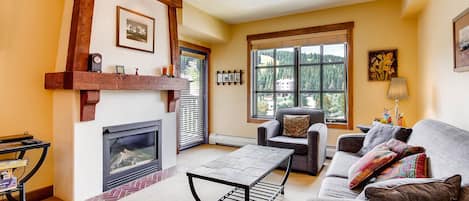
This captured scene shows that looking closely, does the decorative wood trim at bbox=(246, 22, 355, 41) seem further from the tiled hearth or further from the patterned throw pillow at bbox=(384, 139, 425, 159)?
the tiled hearth

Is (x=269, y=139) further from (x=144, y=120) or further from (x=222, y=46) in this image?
(x=222, y=46)

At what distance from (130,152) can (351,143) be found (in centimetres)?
281

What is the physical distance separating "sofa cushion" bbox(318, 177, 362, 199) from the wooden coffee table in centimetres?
49

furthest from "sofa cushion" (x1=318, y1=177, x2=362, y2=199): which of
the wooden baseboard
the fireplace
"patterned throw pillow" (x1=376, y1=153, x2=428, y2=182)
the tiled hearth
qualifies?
the wooden baseboard

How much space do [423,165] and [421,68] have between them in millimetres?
2666

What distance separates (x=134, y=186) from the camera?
3.06 m

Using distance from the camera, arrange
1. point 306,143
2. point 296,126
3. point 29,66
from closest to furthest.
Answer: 1. point 29,66
2. point 306,143
3. point 296,126

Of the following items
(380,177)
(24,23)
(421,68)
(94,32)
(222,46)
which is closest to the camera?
(380,177)

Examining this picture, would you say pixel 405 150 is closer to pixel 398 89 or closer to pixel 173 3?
pixel 398 89

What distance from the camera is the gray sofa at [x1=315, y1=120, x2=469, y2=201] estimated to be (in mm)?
1331

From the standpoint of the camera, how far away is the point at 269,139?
375 cm

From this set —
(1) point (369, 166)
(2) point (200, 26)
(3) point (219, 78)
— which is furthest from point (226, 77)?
(1) point (369, 166)

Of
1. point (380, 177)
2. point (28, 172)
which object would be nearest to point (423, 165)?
point (380, 177)

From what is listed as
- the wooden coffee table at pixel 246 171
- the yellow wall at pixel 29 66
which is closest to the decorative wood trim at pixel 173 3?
the yellow wall at pixel 29 66
